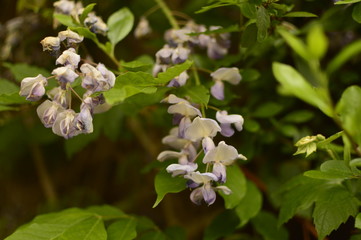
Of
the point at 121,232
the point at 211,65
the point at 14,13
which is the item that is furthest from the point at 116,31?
the point at 14,13

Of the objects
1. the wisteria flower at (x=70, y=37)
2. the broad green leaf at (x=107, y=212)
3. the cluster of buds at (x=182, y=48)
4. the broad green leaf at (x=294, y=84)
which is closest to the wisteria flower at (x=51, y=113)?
the wisteria flower at (x=70, y=37)

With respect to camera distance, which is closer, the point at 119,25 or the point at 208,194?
the point at 208,194

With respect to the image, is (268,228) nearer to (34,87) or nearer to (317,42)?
(34,87)

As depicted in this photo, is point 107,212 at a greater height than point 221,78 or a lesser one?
lesser

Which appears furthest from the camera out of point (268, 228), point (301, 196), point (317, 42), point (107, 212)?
point (268, 228)

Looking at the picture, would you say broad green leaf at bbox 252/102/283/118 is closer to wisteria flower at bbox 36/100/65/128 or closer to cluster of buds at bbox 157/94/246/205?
cluster of buds at bbox 157/94/246/205

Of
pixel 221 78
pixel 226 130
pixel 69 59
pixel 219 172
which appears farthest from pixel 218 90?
pixel 69 59

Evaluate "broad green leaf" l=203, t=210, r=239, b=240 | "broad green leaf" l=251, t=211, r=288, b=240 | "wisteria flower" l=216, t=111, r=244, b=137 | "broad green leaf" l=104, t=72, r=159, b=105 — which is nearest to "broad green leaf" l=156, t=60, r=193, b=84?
"broad green leaf" l=104, t=72, r=159, b=105
